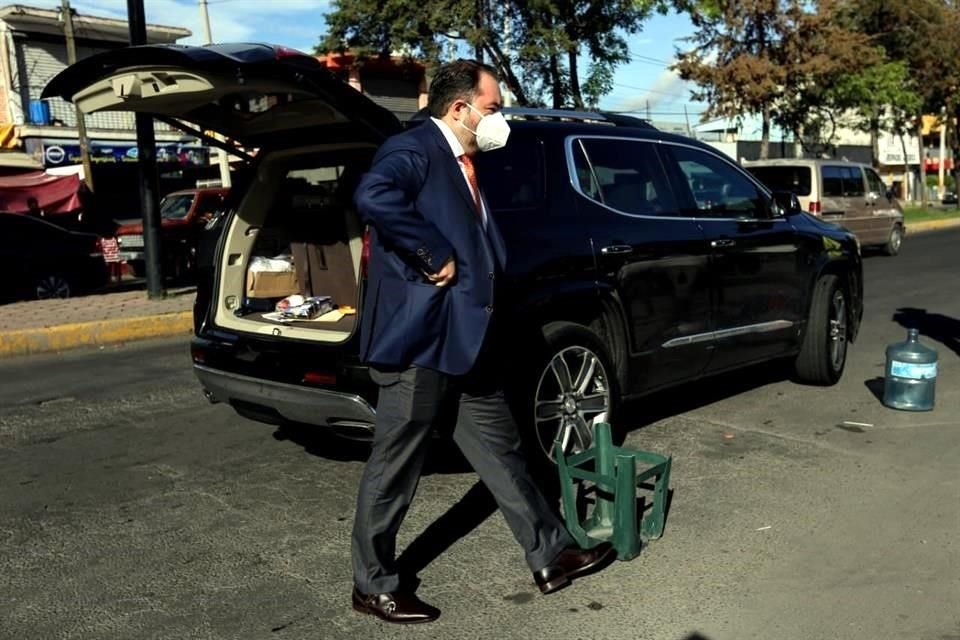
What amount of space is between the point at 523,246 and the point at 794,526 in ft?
→ 5.54

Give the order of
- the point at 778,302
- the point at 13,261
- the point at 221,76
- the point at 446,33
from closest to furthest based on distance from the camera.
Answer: the point at 221,76, the point at 778,302, the point at 13,261, the point at 446,33

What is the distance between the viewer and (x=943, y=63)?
2886 centimetres

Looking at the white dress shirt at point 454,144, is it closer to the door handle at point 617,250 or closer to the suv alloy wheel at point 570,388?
the suv alloy wheel at point 570,388

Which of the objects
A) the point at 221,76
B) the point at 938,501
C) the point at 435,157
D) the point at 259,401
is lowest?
the point at 938,501

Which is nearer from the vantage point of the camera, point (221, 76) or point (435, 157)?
point (435, 157)

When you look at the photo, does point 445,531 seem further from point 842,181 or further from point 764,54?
point 764,54

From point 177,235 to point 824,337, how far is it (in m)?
13.2

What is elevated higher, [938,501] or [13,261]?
[13,261]

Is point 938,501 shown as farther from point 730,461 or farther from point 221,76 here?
point 221,76

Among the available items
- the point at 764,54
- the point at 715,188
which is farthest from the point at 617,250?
the point at 764,54

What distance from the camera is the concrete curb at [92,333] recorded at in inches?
359

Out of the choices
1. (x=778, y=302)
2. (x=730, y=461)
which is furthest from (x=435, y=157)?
(x=778, y=302)

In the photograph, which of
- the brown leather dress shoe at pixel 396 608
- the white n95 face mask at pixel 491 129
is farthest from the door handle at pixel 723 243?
the brown leather dress shoe at pixel 396 608

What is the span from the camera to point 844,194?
16.8 meters
